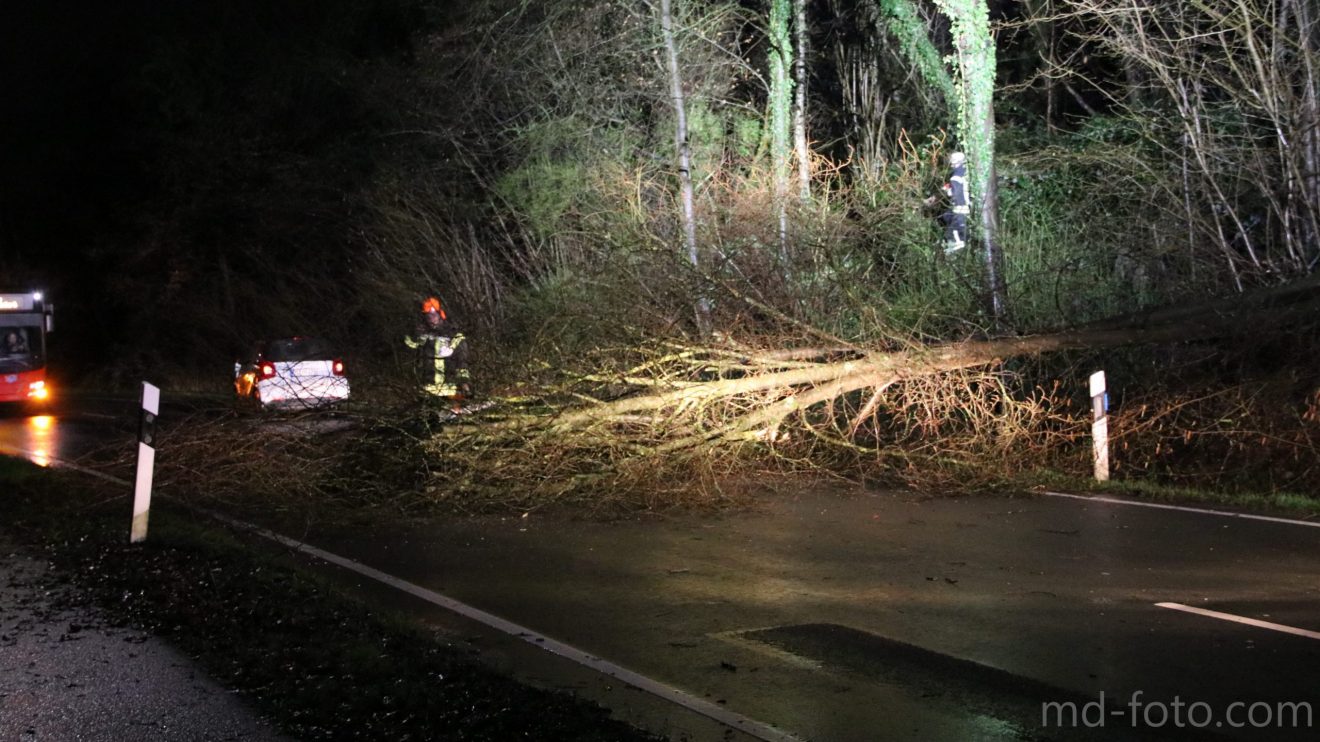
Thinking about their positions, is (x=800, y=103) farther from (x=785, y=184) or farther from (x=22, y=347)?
(x=22, y=347)

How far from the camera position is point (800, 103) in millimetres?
18875

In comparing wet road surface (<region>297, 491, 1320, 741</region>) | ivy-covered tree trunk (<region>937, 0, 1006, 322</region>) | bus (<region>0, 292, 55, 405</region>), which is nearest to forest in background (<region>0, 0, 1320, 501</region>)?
ivy-covered tree trunk (<region>937, 0, 1006, 322</region>)

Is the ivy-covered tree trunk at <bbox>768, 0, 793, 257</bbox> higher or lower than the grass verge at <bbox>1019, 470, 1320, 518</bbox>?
higher

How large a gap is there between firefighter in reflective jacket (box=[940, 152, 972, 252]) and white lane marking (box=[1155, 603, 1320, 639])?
347 inches

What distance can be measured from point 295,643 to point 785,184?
38.0ft

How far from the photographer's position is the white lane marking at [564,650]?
17.9 ft

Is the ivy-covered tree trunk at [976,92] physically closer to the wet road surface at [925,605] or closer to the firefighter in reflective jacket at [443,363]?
the wet road surface at [925,605]

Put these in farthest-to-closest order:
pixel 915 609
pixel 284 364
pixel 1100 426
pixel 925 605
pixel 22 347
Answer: pixel 22 347, pixel 284 364, pixel 1100 426, pixel 925 605, pixel 915 609

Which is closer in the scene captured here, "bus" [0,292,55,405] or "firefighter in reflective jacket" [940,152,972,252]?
"firefighter in reflective jacket" [940,152,972,252]

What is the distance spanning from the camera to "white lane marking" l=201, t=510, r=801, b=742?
5477 millimetres

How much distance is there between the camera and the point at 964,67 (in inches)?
646

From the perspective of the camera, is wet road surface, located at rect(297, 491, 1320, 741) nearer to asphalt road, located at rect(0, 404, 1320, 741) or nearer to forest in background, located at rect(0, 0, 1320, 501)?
asphalt road, located at rect(0, 404, 1320, 741)

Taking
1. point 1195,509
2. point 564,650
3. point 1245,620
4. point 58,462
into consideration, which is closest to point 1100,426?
point 1195,509

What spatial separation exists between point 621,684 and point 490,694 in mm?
722
